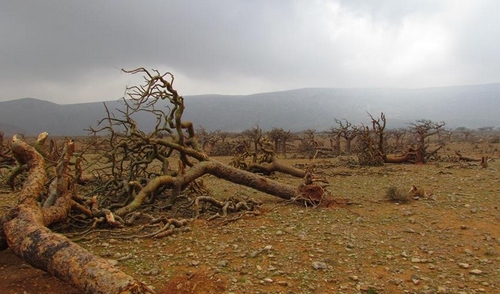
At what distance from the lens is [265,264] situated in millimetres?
4281

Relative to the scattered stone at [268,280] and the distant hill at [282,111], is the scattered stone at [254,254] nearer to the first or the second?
the scattered stone at [268,280]

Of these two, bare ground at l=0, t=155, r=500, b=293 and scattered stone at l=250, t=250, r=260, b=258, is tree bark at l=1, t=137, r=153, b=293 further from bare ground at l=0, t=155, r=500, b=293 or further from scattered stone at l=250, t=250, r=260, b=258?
scattered stone at l=250, t=250, r=260, b=258

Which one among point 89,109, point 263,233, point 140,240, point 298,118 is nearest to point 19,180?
point 140,240

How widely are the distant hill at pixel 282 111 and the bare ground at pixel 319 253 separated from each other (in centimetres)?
13067

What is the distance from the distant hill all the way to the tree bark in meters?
132

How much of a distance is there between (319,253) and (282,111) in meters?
161

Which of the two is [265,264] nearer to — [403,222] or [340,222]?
[340,222]

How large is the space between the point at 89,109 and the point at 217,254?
17768 centimetres

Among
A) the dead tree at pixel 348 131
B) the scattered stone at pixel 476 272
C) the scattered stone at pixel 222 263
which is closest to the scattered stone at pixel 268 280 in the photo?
the scattered stone at pixel 222 263

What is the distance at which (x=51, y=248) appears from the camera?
3.71 m

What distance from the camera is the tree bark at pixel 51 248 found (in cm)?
310

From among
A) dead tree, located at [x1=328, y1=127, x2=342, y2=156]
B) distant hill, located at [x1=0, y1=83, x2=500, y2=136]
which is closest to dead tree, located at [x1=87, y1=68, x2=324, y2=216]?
dead tree, located at [x1=328, y1=127, x2=342, y2=156]

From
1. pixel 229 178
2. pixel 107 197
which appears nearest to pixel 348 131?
pixel 229 178

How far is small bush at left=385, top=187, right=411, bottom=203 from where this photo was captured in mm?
7473
